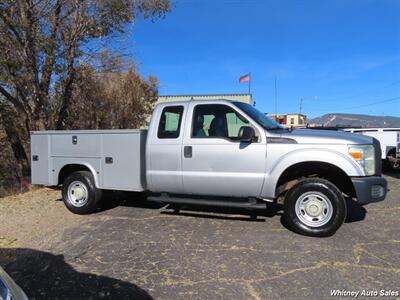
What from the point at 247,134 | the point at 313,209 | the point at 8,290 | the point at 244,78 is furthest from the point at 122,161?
the point at 244,78

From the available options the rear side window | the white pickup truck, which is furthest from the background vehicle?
the rear side window

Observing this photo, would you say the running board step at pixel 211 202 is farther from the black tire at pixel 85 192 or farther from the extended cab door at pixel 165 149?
the black tire at pixel 85 192

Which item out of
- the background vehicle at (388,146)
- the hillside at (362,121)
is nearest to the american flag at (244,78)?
the hillside at (362,121)

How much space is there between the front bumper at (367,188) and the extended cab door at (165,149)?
2.79 metres

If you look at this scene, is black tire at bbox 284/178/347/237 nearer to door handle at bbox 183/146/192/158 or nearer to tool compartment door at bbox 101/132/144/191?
door handle at bbox 183/146/192/158

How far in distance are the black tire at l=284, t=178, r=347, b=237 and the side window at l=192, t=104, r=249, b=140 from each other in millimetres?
1371

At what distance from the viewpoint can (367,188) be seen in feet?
18.4

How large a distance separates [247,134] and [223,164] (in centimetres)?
66

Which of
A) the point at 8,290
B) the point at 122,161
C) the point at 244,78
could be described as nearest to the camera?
the point at 8,290

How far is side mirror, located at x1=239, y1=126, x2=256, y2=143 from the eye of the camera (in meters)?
5.98

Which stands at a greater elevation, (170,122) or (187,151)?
(170,122)

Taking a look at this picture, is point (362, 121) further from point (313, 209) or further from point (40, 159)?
point (40, 159)

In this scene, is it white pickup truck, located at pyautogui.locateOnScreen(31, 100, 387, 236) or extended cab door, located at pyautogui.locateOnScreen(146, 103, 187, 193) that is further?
extended cab door, located at pyautogui.locateOnScreen(146, 103, 187, 193)

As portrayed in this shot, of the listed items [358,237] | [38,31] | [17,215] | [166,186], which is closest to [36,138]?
[17,215]
